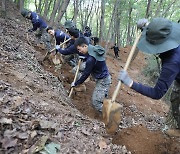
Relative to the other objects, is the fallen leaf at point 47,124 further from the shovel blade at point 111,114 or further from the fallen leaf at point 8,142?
the shovel blade at point 111,114

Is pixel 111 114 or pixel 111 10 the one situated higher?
pixel 111 114

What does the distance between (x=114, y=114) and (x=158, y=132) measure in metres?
1.72

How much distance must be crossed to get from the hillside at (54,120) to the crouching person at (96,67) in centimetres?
51

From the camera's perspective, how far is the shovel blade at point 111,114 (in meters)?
3.98

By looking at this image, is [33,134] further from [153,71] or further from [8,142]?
[153,71]

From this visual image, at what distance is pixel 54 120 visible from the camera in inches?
145

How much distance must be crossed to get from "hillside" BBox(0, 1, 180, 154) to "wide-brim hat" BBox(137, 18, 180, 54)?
1.47 metres

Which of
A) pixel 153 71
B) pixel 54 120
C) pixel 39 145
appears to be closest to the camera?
pixel 39 145

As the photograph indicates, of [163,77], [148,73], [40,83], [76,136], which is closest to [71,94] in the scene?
[40,83]

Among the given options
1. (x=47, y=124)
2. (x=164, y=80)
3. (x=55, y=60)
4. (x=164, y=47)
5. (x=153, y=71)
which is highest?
(x=164, y=47)

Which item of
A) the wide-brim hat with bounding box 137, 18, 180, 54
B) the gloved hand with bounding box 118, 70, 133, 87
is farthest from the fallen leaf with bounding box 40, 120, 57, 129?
the wide-brim hat with bounding box 137, 18, 180, 54

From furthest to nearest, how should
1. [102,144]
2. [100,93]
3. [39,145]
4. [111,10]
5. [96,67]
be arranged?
[111,10] → [100,93] → [96,67] → [102,144] → [39,145]

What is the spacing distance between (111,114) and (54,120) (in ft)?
2.97

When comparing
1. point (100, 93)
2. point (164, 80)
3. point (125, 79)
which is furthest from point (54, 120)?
point (100, 93)
